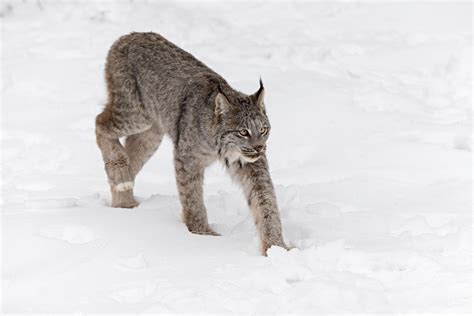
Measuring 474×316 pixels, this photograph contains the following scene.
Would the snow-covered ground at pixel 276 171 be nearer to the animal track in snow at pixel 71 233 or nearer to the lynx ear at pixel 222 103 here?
the animal track in snow at pixel 71 233

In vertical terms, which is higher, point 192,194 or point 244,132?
point 244,132

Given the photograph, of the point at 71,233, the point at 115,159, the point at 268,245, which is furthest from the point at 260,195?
the point at 115,159

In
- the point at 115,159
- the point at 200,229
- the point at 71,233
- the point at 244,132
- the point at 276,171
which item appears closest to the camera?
the point at 71,233

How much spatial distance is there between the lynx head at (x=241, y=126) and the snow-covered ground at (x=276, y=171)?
0.63m

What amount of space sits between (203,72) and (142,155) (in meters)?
1.12

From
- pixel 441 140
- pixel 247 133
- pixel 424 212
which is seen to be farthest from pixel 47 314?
pixel 441 140

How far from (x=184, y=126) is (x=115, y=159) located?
1.08m

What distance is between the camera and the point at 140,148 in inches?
287

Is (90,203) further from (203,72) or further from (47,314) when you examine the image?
(47,314)

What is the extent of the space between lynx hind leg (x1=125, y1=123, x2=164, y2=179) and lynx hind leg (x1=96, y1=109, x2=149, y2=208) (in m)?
0.10

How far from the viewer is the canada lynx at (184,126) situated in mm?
5781

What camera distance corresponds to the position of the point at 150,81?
6703mm

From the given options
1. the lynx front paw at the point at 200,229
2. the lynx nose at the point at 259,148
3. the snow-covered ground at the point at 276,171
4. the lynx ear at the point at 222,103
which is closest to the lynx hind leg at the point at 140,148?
the snow-covered ground at the point at 276,171

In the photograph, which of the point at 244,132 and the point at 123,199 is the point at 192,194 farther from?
the point at 123,199
